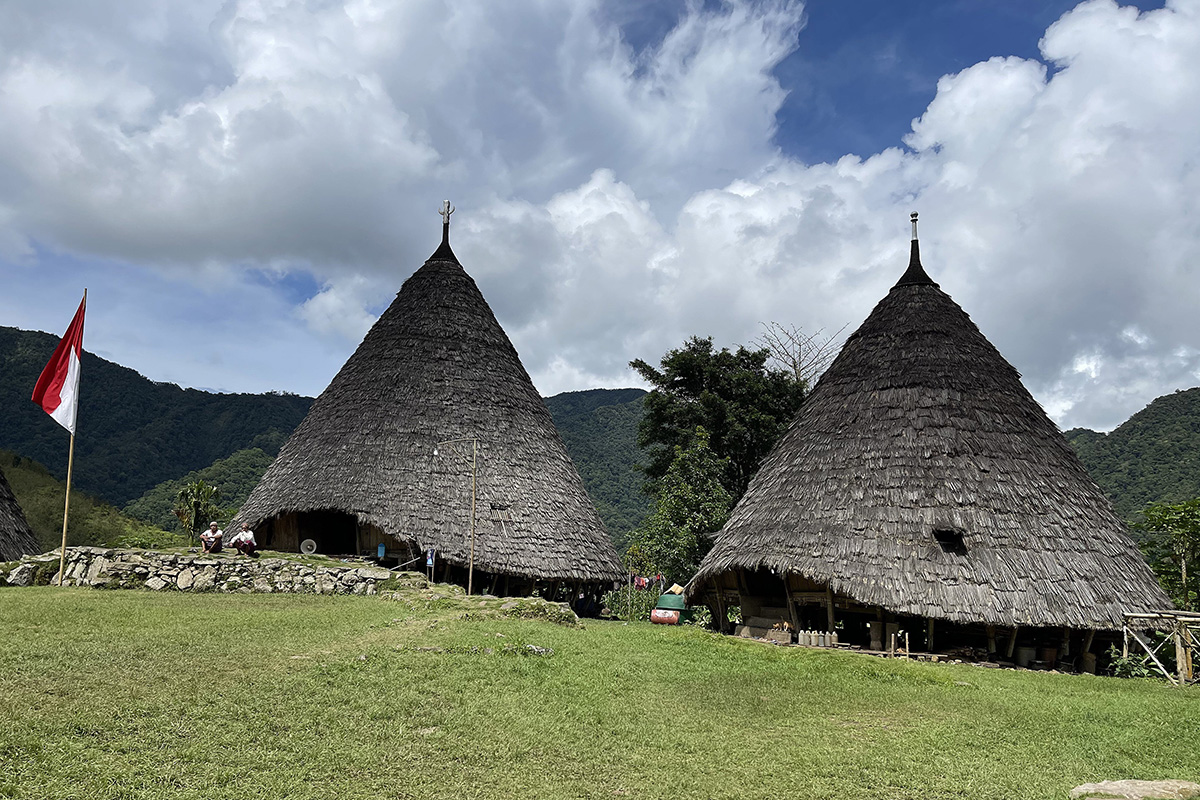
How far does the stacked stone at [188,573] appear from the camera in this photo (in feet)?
48.7

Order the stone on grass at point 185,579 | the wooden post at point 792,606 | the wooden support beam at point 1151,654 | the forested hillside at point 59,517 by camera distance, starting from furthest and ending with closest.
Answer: the forested hillside at point 59,517
the wooden post at point 792,606
the stone on grass at point 185,579
the wooden support beam at point 1151,654

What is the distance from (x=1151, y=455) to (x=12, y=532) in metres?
41.6

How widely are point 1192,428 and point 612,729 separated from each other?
125ft

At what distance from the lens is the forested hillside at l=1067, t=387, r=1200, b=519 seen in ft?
106

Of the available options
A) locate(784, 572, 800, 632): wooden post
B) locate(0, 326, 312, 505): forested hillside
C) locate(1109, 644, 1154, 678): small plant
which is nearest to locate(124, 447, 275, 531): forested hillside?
locate(0, 326, 312, 505): forested hillside

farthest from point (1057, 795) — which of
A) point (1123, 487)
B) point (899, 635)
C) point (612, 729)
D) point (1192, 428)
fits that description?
point (1192, 428)

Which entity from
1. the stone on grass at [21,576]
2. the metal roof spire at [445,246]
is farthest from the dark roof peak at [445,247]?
the stone on grass at [21,576]

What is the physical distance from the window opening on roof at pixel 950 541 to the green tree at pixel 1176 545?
7798 millimetres

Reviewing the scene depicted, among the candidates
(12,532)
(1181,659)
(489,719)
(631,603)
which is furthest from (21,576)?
(1181,659)

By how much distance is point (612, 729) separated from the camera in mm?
7961

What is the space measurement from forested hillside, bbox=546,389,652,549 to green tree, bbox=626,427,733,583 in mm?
21127

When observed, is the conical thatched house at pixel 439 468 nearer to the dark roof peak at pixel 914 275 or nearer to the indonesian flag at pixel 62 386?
the indonesian flag at pixel 62 386

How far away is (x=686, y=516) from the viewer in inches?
1088

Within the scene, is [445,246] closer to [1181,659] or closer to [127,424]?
[1181,659]
